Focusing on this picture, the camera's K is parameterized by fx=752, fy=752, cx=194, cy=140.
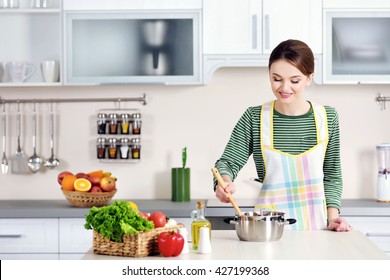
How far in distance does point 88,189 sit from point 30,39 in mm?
1069

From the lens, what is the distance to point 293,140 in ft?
9.86

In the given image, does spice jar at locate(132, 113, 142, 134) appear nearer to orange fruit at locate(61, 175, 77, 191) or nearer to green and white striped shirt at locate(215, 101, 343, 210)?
orange fruit at locate(61, 175, 77, 191)

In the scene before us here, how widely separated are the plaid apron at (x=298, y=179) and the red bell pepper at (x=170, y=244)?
68cm

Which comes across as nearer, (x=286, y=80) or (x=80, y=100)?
(x=286, y=80)

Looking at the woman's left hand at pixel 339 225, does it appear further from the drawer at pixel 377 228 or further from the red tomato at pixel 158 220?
the drawer at pixel 377 228

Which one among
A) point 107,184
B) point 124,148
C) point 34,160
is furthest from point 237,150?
point 34,160

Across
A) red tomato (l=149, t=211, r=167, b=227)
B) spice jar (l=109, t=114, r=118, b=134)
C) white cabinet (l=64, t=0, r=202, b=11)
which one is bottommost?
red tomato (l=149, t=211, r=167, b=227)

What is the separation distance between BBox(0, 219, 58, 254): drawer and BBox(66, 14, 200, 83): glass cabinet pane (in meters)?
0.84

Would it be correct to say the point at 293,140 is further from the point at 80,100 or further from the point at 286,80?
the point at 80,100

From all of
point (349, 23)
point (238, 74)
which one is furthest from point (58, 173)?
point (349, 23)

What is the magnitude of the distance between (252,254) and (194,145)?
2.23 meters

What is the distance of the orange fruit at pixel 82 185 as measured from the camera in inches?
163

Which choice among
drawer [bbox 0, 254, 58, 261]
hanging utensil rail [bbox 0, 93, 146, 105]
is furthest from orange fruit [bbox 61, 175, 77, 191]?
hanging utensil rail [bbox 0, 93, 146, 105]

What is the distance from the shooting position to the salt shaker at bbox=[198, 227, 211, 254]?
2.44 metres
